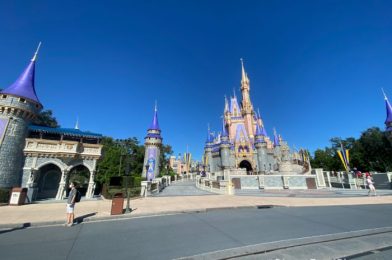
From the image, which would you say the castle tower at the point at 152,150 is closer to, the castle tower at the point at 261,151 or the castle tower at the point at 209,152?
the castle tower at the point at 209,152

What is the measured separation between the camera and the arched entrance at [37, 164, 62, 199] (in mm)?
19369

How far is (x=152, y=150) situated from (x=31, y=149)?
65.4 feet

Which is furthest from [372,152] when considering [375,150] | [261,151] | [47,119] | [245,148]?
[47,119]

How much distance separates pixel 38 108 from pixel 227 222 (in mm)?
22392

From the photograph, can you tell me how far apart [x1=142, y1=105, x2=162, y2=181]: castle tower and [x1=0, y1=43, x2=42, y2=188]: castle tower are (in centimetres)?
1932

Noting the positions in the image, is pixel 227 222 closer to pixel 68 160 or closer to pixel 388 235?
pixel 388 235

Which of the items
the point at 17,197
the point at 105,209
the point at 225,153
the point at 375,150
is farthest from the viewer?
the point at 225,153

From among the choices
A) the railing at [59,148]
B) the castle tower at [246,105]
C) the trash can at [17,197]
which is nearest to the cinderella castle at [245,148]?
the castle tower at [246,105]

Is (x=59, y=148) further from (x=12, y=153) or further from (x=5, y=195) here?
(x=5, y=195)

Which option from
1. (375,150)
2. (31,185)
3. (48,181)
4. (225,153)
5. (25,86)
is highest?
(25,86)

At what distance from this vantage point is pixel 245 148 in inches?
2137

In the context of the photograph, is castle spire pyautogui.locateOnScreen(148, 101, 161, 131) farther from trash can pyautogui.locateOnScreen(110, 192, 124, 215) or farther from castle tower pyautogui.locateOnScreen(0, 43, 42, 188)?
trash can pyautogui.locateOnScreen(110, 192, 124, 215)

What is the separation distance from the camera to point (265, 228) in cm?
632

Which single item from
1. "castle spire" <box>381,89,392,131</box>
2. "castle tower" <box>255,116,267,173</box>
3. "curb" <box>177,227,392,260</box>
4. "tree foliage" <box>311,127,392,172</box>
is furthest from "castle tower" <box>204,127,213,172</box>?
"curb" <box>177,227,392,260</box>
